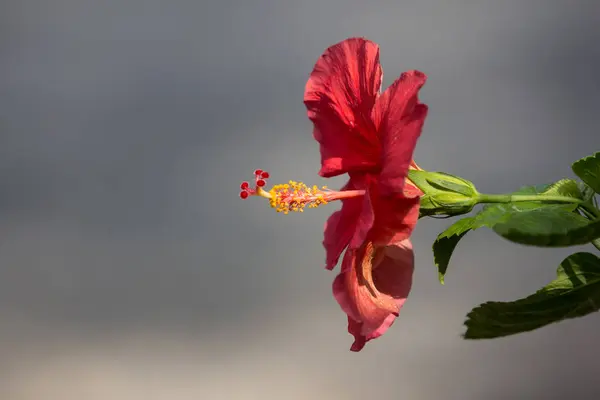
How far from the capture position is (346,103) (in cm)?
56

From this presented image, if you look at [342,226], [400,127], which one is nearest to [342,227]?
[342,226]

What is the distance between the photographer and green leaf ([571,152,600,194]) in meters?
0.47

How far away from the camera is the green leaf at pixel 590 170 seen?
1.55ft

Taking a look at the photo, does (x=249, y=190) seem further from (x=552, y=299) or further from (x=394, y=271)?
(x=552, y=299)

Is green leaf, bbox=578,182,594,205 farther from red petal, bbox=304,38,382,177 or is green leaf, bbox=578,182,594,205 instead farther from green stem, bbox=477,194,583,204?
red petal, bbox=304,38,382,177

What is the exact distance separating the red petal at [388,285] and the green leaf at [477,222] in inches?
1.3

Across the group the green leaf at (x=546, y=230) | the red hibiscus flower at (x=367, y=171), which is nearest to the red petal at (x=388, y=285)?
the red hibiscus flower at (x=367, y=171)

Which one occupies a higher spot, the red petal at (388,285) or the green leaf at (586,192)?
the green leaf at (586,192)

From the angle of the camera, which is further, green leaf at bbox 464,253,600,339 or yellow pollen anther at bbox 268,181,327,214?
yellow pollen anther at bbox 268,181,327,214

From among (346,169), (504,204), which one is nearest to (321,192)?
(346,169)

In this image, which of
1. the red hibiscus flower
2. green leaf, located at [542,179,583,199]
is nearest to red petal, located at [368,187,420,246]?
the red hibiscus flower

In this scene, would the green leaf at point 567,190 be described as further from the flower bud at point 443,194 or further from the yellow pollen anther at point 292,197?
the yellow pollen anther at point 292,197

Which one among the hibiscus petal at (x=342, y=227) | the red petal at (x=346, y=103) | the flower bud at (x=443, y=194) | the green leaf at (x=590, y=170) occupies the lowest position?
the hibiscus petal at (x=342, y=227)

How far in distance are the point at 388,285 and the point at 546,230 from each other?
17 centimetres
